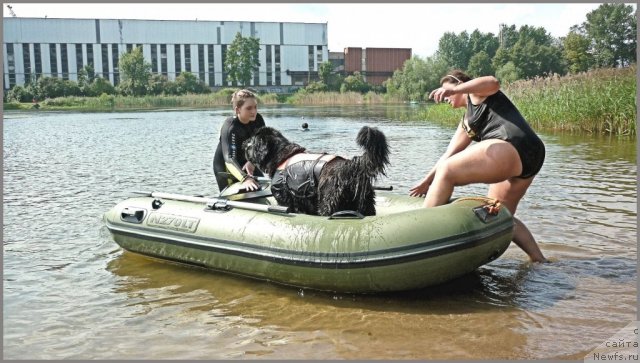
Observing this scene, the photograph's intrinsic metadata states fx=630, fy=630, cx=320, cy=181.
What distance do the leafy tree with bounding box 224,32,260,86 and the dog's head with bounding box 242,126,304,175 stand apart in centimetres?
7739

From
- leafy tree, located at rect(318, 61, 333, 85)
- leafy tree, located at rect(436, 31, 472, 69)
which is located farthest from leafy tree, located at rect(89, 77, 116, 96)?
leafy tree, located at rect(436, 31, 472, 69)

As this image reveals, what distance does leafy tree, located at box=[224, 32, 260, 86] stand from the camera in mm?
81250

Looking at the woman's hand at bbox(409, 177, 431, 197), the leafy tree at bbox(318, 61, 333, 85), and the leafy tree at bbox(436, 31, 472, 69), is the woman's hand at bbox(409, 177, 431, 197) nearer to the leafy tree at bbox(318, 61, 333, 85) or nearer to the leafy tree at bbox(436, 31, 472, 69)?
the leafy tree at bbox(318, 61, 333, 85)

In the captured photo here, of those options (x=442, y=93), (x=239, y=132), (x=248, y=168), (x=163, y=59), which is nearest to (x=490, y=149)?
(x=442, y=93)

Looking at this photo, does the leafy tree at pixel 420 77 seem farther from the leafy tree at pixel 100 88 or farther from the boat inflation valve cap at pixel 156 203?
the boat inflation valve cap at pixel 156 203

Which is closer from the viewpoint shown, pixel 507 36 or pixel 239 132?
pixel 239 132

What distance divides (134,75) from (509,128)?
6884cm

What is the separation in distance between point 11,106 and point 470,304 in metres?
56.3

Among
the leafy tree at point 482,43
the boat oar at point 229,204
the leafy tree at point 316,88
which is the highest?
the leafy tree at point 482,43

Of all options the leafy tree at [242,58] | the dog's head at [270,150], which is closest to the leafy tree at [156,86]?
the leafy tree at [242,58]

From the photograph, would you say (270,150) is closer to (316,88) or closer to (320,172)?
(320,172)

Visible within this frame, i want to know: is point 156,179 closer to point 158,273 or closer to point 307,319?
point 158,273

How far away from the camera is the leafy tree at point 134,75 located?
220ft

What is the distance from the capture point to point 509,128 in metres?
5.02
